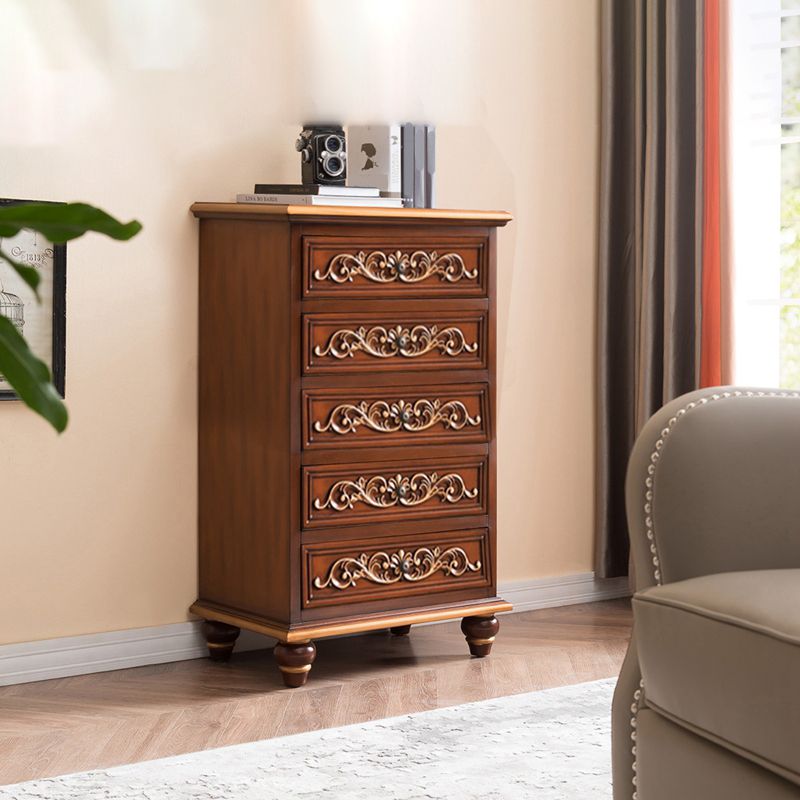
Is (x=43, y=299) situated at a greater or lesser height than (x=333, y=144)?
lesser

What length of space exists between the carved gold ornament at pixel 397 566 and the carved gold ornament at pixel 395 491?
0.41 ft

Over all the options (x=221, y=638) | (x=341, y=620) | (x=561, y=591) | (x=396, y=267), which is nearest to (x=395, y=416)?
(x=396, y=267)

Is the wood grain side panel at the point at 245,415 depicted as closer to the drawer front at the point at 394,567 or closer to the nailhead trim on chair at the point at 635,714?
the drawer front at the point at 394,567

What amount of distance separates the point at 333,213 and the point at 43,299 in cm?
71

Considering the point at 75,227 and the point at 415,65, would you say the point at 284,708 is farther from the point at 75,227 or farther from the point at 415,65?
the point at 75,227

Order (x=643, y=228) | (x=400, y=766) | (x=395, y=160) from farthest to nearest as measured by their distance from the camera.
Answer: (x=643, y=228) → (x=395, y=160) → (x=400, y=766)

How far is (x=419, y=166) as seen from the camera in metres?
3.45

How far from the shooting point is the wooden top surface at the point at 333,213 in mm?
2988

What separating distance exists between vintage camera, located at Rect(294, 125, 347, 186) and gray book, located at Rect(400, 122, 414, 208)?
0.65ft

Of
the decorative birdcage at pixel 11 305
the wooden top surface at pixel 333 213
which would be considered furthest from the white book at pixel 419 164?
the decorative birdcage at pixel 11 305

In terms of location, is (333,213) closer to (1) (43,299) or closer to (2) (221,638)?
(1) (43,299)

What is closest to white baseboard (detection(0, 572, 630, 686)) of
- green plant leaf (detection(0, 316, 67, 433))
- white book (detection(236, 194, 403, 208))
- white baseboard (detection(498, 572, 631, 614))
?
white baseboard (detection(498, 572, 631, 614))

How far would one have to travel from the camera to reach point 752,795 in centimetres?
160

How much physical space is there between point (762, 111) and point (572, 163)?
59 cm
